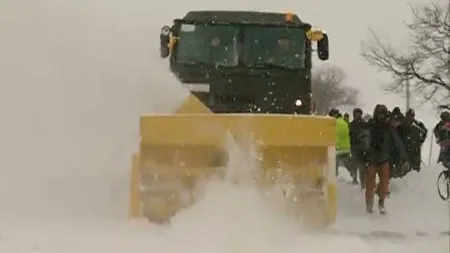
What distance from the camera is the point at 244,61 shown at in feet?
30.9

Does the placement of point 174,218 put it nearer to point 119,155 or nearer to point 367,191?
point 119,155

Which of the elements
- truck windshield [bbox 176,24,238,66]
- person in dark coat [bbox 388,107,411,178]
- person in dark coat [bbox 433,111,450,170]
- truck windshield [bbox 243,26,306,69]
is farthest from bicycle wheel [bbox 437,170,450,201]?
truck windshield [bbox 176,24,238,66]

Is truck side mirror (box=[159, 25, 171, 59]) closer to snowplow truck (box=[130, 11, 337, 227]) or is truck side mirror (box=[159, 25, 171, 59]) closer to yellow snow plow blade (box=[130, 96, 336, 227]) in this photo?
snowplow truck (box=[130, 11, 337, 227])

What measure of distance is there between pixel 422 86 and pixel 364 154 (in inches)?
897

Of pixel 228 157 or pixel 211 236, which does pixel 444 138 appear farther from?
pixel 211 236

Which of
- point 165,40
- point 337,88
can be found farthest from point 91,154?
point 337,88

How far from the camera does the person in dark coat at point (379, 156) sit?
10.6 metres

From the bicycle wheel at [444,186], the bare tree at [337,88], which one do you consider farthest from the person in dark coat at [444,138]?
the bare tree at [337,88]

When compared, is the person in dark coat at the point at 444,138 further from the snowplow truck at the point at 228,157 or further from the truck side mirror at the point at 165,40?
the truck side mirror at the point at 165,40

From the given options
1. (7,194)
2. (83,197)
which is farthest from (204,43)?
(7,194)

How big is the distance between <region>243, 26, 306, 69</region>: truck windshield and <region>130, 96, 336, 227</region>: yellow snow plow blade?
1.63 metres

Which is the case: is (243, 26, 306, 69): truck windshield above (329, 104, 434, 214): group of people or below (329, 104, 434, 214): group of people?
above

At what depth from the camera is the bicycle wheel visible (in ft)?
42.3

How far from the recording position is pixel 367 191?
35.6 ft
